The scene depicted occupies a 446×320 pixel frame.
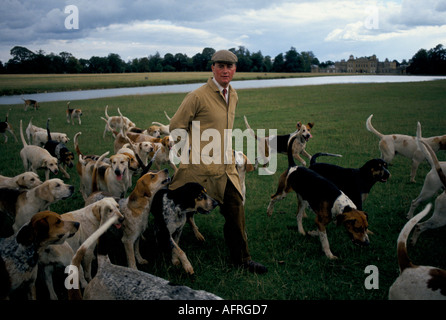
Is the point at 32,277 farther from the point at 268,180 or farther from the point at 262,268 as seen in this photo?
the point at 268,180

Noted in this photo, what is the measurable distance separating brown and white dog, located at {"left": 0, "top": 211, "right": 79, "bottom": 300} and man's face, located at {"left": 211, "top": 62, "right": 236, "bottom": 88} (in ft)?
8.92

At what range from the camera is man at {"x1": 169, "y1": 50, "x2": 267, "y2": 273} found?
13.3 feet

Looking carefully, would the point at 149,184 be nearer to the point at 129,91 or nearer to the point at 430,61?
the point at 129,91

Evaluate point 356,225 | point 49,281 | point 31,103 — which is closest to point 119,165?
point 49,281

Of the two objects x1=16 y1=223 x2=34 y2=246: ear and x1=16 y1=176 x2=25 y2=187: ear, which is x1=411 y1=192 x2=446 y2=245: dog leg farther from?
x1=16 y1=176 x2=25 y2=187: ear

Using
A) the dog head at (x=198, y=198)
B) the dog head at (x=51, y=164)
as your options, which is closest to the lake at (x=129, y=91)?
the dog head at (x=51, y=164)

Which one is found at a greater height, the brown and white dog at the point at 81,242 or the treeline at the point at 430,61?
the treeline at the point at 430,61

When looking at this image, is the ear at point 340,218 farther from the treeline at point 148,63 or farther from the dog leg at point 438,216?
the treeline at point 148,63

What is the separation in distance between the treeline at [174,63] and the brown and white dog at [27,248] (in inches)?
1622

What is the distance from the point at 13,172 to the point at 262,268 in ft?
28.9

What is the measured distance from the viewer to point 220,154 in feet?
13.6

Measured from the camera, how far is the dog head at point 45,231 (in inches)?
130
